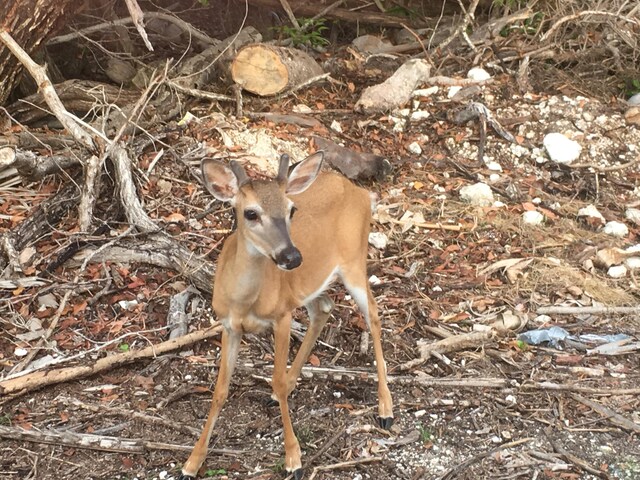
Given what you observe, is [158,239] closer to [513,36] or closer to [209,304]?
[209,304]

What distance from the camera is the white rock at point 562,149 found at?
8.29 meters

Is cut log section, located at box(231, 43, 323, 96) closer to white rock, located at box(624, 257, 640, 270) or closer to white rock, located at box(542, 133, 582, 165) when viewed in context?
white rock, located at box(542, 133, 582, 165)

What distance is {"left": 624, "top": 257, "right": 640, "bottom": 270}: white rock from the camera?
680 cm

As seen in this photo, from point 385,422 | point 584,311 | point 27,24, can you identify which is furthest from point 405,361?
point 27,24

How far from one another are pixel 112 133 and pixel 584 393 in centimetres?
437

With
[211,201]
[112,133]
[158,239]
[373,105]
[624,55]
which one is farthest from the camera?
[624,55]

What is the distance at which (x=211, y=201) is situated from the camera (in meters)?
6.99

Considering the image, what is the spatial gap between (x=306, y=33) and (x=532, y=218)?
13.2 ft

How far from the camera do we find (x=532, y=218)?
24.2ft

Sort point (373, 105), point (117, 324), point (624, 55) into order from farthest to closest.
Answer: point (624, 55) → point (373, 105) → point (117, 324)

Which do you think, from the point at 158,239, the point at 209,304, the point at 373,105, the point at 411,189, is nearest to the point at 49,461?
the point at 209,304

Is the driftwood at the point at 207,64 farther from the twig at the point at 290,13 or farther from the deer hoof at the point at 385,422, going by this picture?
the deer hoof at the point at 385,422

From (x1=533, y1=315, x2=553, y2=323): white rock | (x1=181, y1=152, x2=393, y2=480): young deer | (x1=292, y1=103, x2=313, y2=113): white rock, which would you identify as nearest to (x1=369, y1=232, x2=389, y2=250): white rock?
(x1=533, y1=315, x2=553, y2=323): white rock

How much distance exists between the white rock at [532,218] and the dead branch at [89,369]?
9.79 ft
